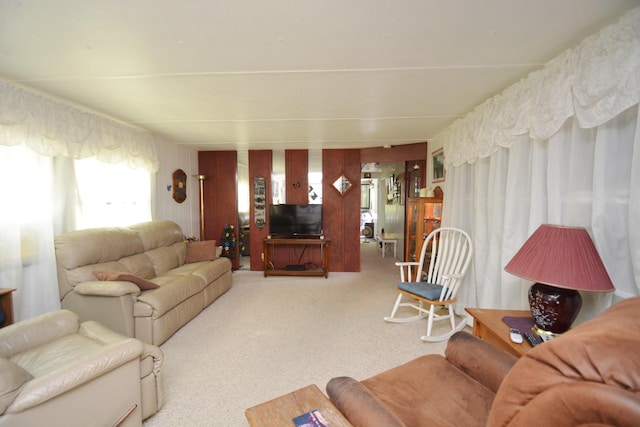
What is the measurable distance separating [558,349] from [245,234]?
5.19 meters

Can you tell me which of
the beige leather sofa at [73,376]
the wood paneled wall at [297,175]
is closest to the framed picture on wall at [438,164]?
the wood paneled wall at [297,175]

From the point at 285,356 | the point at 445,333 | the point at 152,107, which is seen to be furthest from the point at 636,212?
the point at 152,107

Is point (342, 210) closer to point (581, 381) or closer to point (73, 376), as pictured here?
point (73, 376)

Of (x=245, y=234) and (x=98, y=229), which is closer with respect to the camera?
(x=98, y=229)

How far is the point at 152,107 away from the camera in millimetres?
2578

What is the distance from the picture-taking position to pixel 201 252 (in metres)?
3.72

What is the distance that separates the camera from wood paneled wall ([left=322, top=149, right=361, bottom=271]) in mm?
4719

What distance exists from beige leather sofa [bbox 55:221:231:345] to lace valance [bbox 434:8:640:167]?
133 inches

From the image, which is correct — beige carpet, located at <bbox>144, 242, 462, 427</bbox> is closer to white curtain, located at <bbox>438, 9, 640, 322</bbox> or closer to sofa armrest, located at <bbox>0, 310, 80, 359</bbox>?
sofa armrest, located at <bbox>0, 310, 80, 359</bbox>

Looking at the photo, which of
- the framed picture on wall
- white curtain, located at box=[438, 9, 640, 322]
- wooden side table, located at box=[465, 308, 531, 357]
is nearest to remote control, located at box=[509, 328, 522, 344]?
wooden side table, located at box=[465, 308, 531, 357]

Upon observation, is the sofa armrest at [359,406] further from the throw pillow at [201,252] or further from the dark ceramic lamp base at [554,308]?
the throw pillow at [201,252]

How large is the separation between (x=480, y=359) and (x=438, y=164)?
314cm

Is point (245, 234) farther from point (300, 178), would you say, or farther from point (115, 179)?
point (115, 179)

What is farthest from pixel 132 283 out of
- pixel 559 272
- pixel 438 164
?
pixel 438 164
